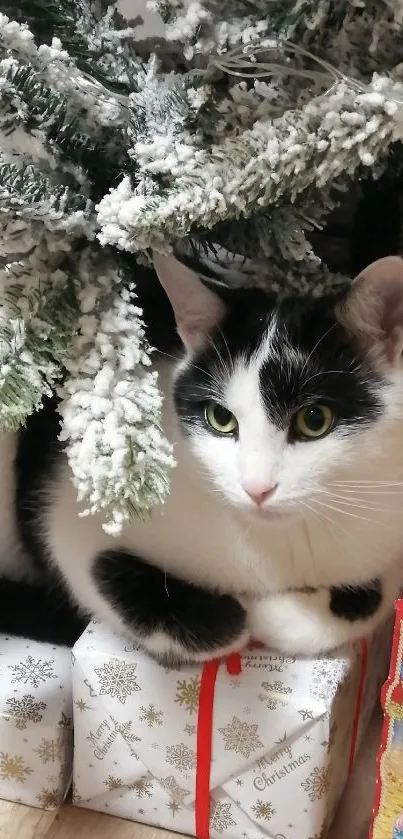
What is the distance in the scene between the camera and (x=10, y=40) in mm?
492

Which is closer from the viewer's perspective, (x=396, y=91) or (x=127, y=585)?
(x=396, y=91)

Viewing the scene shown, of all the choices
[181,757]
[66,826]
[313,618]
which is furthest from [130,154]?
[66,826]

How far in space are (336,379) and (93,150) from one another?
0.28m

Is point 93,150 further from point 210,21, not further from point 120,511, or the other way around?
point 120,511

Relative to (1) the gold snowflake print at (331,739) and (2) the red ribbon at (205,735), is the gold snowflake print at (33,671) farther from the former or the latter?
(1) the gold snowflake print at (331,739)

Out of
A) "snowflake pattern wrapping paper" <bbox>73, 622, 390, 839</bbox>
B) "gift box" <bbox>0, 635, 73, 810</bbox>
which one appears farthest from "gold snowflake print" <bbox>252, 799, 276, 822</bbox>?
"gift box" <bbox>0, 635, 73, 810</bbox>

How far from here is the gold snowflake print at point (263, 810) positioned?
76 cm

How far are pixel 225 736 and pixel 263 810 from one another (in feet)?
0.30

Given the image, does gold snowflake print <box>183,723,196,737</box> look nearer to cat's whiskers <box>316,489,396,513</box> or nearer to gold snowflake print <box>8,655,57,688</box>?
gold snowflake print <box>8,655,57,688</box>

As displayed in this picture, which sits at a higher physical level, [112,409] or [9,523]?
[112,409]

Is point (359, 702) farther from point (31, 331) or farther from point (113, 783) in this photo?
point (31, 331)

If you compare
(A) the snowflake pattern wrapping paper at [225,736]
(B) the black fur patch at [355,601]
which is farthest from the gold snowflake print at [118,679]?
(B) the black fur patch at [355,601]

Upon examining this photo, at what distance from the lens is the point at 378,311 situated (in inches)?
25.8

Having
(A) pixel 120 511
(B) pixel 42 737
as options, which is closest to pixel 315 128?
(A) pixel 120 511
